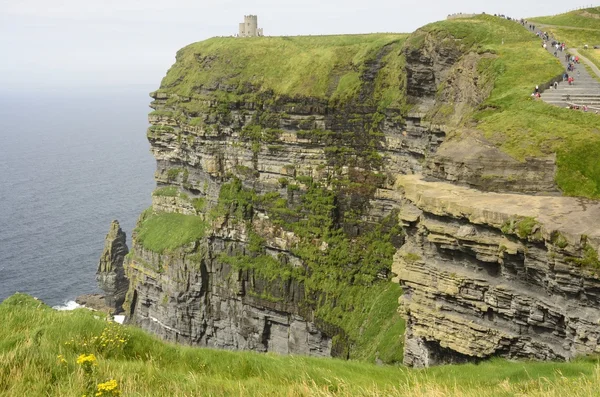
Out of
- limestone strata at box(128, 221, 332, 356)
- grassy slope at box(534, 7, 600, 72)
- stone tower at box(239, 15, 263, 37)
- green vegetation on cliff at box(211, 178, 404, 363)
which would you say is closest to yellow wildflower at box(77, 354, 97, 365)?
green vegetation on cliff at box(211, 178, 404, 363)

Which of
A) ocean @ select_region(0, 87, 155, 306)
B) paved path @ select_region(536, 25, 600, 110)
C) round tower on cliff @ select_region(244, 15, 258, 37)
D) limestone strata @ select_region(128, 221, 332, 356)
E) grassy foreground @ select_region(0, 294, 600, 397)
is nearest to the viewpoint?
grassy foreground @ select_region(0, 294, 600, 397)

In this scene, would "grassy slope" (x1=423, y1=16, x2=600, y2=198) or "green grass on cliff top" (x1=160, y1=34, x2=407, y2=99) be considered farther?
"green grass on cliff top" (x1=160, y1=34, x2=407, y2=99)

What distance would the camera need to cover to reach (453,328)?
2638cm

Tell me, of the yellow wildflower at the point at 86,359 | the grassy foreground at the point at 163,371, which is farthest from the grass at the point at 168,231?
the yellow wildflower at the point at 86,359

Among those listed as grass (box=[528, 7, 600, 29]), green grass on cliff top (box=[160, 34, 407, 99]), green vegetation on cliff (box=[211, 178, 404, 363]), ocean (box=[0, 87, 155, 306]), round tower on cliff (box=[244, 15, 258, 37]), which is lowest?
ocean (box=[0, 87, 155, 306])

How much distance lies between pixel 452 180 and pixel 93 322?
17.4 metres

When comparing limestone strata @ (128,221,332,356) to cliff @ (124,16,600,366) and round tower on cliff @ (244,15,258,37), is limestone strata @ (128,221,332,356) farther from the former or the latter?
round tower on cliff @ (244,15,258,37)

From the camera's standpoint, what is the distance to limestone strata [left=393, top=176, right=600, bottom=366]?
20828mm

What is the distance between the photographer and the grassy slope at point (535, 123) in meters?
24.7

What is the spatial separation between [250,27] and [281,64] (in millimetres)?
20727

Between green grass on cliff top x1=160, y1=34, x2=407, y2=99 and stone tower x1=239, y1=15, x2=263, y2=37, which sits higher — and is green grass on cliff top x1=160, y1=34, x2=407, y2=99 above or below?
below

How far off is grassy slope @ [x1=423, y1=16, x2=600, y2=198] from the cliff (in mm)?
110

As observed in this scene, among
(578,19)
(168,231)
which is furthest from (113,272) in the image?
(578,19)

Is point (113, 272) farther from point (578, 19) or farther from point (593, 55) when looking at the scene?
point (578, 19)
